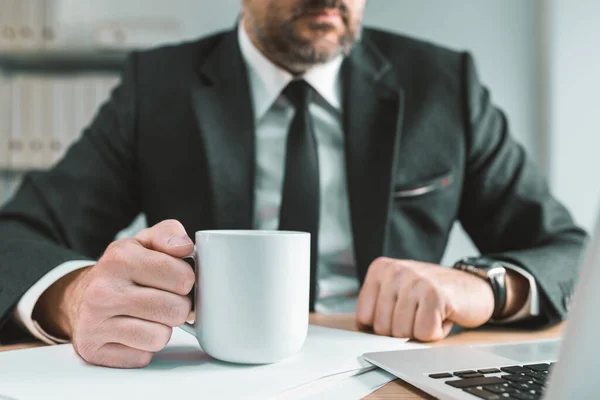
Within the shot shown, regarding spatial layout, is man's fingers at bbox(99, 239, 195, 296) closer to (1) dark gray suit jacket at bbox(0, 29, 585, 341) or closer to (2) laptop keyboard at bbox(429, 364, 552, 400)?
(2) laptop keyboard at bbox(429, 364, 552, 400)

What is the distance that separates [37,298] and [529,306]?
1.95 feet

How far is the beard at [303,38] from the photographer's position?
104cm

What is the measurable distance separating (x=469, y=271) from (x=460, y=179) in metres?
0.39

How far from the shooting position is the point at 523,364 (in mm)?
472

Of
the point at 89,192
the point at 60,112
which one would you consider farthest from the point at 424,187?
the point at 60,112

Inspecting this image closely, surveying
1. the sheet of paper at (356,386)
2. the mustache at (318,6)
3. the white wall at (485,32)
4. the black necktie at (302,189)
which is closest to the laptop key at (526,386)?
the sheet of paper at (356,386)

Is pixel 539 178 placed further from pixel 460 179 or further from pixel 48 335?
pixel 48 335

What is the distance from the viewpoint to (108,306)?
1.61 ft

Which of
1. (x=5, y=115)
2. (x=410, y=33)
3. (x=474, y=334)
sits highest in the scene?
(x=410, y=33)

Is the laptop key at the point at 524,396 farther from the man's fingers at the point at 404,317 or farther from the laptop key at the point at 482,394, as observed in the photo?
the man's fingers at the point at 404,317

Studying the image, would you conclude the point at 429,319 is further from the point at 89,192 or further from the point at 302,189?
the point at 89,192

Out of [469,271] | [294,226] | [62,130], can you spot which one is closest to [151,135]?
[294,226]

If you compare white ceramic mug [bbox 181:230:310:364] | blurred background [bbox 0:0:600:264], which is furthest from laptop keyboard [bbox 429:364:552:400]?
blurred background [bbox 0:0:600:264]

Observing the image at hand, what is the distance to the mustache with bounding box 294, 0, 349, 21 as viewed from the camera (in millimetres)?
1030
